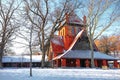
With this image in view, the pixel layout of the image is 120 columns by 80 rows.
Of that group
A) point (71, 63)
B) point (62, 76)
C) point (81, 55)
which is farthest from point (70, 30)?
point (62, 76)

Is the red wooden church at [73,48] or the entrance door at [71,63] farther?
the entrance door at [71,63]

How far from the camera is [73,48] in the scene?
Result: 194 ft

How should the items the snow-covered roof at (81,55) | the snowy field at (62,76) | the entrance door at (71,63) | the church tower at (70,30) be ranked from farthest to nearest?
the church tower at (70,30) < the entrance door at (71,63) < the snow-covered roof at (81,55) < the snowy field at (62,76)

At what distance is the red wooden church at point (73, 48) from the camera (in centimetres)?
5567

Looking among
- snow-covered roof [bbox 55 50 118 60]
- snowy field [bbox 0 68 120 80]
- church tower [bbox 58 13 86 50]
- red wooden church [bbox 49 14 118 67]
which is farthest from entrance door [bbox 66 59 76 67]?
snowy field [bbox 0 68 120 80]

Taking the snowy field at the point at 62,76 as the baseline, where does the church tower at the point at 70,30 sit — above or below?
above

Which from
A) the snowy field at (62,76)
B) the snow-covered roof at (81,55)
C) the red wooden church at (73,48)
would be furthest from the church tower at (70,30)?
the snowy field at (62,76)

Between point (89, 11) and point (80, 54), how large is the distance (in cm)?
1454

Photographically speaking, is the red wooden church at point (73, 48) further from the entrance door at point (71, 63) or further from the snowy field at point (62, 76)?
the snowy field at point (62, 76)

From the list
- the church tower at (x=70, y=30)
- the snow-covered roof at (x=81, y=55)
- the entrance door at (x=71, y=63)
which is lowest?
the entrance door at (x=71, y=63)

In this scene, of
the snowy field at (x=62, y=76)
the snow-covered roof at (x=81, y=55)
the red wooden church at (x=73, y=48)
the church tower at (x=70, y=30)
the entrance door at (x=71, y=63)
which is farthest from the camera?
the church tower at (x=70, y=30)

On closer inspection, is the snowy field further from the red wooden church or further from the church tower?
the church tower

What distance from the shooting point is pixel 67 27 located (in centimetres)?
6075

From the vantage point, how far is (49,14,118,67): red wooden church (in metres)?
55.7
